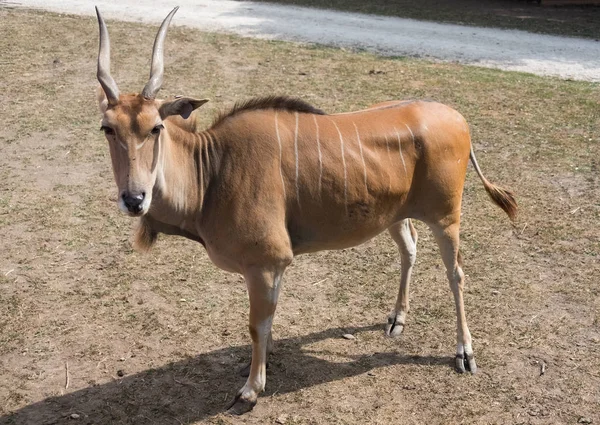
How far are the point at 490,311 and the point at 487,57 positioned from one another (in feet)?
26.7

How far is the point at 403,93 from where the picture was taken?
11055mm

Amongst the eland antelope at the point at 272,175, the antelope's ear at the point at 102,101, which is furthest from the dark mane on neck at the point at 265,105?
the antelope's ear at the point at 102,101

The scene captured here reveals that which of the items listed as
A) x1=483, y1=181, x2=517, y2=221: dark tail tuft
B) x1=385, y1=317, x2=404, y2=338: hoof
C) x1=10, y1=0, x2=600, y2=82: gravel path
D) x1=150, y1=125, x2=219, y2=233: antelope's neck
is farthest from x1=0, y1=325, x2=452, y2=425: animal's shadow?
x1=10, y1=0, x2=600, y2=82: gravel path

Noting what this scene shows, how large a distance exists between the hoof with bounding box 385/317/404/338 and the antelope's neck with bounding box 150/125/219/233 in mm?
1867

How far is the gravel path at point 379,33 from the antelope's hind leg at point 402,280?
7.47 m

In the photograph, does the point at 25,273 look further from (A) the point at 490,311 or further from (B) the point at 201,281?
(A) the point at 490,311

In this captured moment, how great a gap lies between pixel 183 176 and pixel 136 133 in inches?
21.7

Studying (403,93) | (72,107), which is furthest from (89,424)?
(403,93)

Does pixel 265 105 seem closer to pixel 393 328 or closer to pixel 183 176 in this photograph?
pixel 183 176

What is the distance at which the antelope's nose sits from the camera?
4.32m

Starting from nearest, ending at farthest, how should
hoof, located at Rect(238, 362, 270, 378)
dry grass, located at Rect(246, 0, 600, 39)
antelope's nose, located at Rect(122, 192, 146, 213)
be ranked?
1. antelope's nose, located at Rect(122, 192, 146, 213)
2. hoof, located at Rect(238, 362, 270, 378)
3. dry grass, located at Rect(246, 0, 600, 39)

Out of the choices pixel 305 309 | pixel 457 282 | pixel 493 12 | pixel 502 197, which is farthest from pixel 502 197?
pixel 493 12

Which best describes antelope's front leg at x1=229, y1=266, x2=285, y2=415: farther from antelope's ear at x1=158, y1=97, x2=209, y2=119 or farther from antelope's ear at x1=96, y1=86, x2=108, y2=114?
antelope's ear at x1=96, y1=86, x2=108, y2=114

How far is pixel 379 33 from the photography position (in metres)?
14.8
